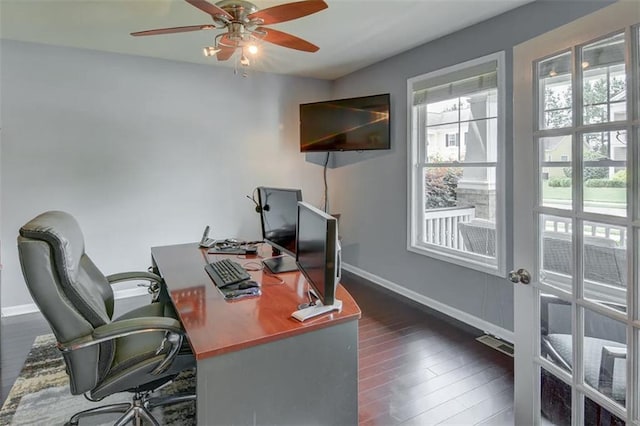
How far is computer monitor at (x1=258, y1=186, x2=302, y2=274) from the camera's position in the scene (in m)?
2.20

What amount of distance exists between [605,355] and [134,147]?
4.24 meters

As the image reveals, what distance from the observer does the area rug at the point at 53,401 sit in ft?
6.48

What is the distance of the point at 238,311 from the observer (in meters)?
1.61

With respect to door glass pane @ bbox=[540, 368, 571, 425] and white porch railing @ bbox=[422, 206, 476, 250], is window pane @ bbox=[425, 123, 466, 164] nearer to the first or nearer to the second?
white porch railing @ bbox=[422, 206, 476, 250]

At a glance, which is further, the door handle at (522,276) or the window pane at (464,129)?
the window pane at (464,129)

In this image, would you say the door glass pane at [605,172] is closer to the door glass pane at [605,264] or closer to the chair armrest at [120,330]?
the door glass pane at [605,264]

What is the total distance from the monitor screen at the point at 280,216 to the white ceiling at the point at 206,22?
4.58ft

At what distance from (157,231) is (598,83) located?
4.06 metres

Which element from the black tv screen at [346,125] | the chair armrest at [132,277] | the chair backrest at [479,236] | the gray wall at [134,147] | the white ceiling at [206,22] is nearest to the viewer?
the chair armrest at [132,277]

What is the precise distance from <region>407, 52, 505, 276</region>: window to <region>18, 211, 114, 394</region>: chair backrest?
2809mm

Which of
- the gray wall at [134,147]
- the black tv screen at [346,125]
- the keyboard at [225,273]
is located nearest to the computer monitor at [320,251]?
the keyboard at [225,273]

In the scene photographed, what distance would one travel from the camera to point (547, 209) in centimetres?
150

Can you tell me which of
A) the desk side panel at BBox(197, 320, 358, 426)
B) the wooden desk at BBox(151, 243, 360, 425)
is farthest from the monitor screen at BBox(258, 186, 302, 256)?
the desk side panel at BBox(197, 320, 358, 426)

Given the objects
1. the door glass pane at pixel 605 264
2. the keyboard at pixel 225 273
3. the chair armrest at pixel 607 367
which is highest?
the door glass pane at pixel 605 264
